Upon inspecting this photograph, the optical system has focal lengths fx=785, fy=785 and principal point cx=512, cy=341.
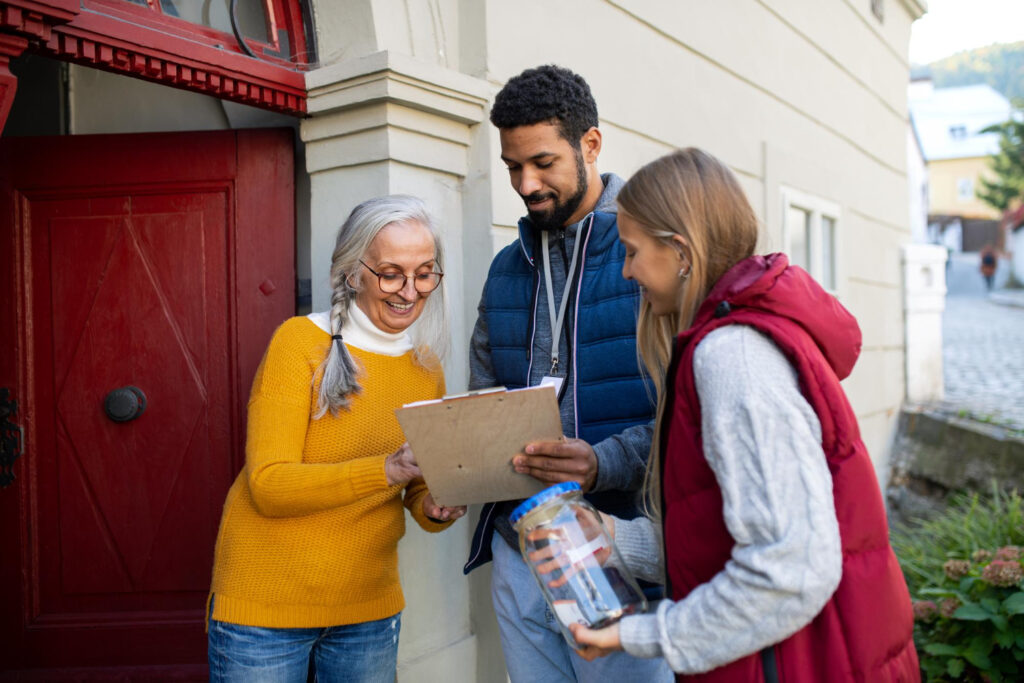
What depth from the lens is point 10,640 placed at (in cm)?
260

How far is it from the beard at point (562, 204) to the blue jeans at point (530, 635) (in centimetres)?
83

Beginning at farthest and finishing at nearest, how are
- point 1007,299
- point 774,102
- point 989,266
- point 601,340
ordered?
point 989,266, point 1007,299, point 774,102, point 601,340

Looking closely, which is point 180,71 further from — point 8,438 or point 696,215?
point 696,215

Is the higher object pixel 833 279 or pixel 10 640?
pixel 833 279

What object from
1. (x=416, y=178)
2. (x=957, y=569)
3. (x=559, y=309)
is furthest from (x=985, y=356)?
(x=559, y=309)

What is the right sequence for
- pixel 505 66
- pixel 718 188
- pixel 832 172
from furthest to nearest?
pixel 832 172, pixel 505 66, pixel 718 188

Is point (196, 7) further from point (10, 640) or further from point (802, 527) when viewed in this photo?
point (802, 527)

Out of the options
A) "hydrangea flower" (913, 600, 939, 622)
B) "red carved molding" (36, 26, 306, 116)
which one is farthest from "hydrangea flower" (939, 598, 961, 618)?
"red carved molding" (36, 26, 306, 116)

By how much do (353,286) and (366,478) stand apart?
0.50m

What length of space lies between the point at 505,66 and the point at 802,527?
7.50ft

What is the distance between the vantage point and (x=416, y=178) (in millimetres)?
2691

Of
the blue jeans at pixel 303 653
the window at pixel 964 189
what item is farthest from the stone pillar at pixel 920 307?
the window at pixel 964 189

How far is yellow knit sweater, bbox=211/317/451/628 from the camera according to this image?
1.80m

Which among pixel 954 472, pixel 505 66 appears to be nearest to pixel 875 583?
pixel 505 66
